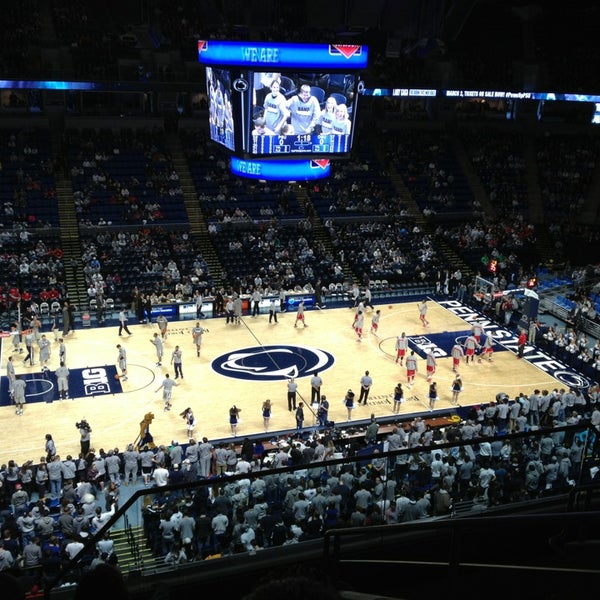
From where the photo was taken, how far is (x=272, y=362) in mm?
27000

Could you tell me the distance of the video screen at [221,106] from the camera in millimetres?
24734

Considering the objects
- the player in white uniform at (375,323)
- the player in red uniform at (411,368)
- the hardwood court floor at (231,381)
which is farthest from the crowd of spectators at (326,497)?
the player in white uniform at (375,323)

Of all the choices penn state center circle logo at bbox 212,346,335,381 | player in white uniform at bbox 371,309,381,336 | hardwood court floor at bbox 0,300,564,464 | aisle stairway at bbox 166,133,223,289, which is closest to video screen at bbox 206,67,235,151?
penn state center circle logo at bbox 212,346,335,381

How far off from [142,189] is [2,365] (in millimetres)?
15210

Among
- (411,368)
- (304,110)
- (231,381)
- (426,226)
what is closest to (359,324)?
(411,368)

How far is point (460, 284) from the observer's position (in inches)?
1405

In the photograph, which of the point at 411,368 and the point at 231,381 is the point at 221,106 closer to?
the point at 231,381

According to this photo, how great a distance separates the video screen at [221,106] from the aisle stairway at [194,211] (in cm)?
961

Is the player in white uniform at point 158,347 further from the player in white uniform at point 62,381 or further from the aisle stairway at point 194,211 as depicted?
the aisle stairway at point 194,211

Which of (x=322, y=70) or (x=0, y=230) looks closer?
(x=322, y=70)

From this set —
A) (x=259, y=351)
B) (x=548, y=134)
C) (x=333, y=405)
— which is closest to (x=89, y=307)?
(x=259, y=351)

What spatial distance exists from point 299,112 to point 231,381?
9.53 meters

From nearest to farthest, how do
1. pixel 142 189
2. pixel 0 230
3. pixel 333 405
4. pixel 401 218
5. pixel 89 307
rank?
pixel 333 405, pixel 89 307, pixel 0 230, pixel 142 189, pixel 401 218

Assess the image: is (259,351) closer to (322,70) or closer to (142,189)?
(322,70)
